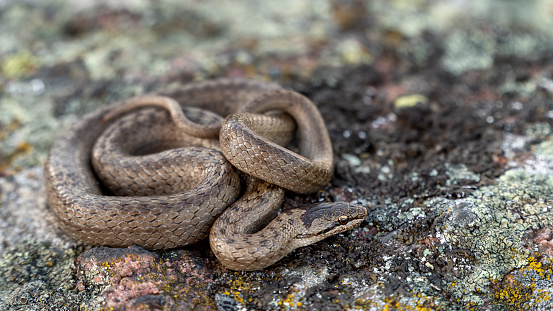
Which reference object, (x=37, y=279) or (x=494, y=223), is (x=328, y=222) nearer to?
(x=494, y=223)

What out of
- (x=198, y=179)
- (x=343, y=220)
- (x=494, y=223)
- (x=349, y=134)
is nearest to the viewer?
(x=494, y=223)

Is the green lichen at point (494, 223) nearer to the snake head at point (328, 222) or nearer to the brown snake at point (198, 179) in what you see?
the snake head at point (328, 222)

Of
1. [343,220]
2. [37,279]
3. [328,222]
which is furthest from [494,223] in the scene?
[37,279]

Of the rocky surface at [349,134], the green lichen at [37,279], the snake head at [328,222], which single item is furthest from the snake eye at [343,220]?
the green lichen at [37,279]

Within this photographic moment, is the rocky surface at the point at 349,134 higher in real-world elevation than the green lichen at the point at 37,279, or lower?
higher

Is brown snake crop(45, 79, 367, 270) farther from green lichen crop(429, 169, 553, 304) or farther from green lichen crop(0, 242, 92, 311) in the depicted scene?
green lichen crop(429, 169, 553, 304)

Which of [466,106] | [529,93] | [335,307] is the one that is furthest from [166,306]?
[529,93]
